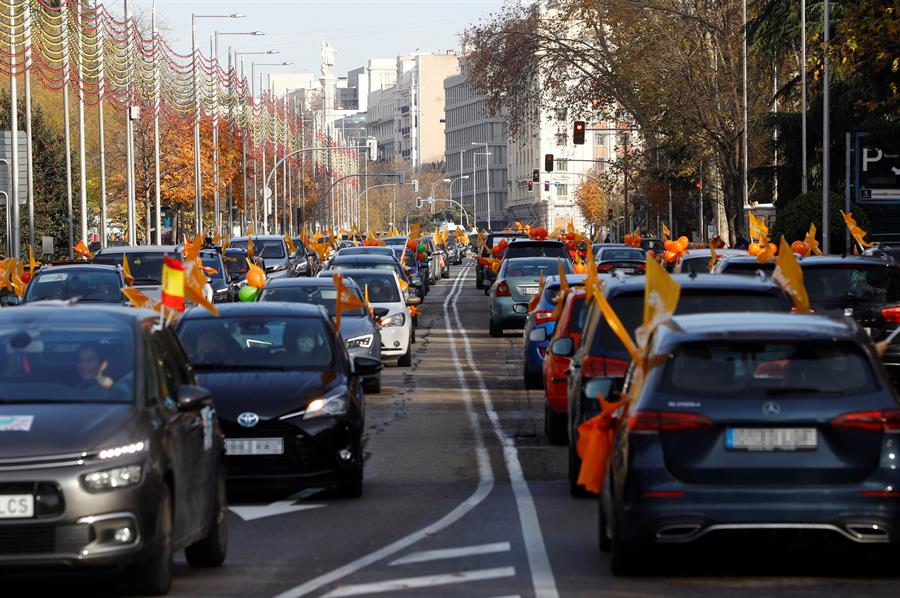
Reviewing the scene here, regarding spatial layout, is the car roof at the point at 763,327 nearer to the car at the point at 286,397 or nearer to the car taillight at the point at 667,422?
the car taillight at the point at 667,422

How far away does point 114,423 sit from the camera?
9.08 metres

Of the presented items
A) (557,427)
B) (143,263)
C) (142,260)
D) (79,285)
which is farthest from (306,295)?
(142,260)

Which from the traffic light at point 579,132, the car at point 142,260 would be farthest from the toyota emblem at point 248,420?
the traffic light at point 579,132

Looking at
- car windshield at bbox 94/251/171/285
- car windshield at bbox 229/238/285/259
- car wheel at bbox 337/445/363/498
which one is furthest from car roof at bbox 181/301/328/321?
car windshield at bbox 229/238/285/259

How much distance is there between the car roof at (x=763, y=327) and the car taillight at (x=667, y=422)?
0.44 meters

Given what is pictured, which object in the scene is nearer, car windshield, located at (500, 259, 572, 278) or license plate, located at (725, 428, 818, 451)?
license plate, located at (725, 428, 818, 451)

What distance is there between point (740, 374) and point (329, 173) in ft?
513

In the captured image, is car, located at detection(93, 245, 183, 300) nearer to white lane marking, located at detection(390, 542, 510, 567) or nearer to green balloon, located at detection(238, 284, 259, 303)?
green balloon, located at detection(238, 284, 259, 303)

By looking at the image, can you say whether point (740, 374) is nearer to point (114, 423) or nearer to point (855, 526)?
point (855, 526)

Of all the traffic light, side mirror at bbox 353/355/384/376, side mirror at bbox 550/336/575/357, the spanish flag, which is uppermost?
the traffic light

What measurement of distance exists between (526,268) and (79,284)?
10392 mm

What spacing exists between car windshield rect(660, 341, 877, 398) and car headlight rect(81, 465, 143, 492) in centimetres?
265

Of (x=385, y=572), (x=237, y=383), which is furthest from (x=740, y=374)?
(x=237, y=383)

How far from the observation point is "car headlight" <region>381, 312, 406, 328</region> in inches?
1117
